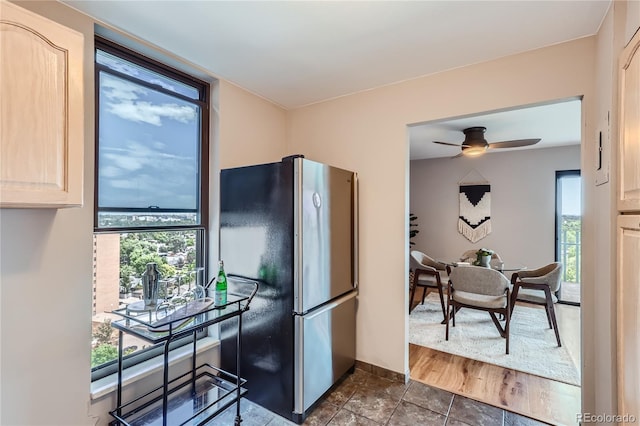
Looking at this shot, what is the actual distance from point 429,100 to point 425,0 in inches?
34.4

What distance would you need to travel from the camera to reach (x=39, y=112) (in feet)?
3.84

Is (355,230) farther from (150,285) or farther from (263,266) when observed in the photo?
(150,285)

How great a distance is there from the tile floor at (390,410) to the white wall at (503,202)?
12.1ft

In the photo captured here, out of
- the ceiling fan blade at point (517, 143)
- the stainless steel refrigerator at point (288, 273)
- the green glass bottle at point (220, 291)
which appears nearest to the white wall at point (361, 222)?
the stainless steel refrigerator at point (288, 273)

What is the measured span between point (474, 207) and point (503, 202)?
458 mm

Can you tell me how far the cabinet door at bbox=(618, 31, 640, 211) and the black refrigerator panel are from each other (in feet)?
5.27

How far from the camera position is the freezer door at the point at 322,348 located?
1867 mm

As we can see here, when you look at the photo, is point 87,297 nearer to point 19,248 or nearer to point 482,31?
point 19,248

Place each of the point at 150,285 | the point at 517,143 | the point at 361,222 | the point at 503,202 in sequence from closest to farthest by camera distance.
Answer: the point at 150,285 → the point at 361,222 → the point at 517,143 → the point at 503,202

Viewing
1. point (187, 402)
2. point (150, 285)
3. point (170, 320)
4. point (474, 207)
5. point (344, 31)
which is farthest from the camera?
point (474, 207)

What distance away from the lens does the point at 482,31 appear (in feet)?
5.65

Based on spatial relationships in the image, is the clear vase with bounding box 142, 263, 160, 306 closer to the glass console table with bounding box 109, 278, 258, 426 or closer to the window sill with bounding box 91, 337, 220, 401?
the glass console table with bounding box 109, 278, 258, 426

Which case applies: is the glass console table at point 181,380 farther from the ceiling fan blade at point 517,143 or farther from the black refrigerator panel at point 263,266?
the ceiling fan blade at point 517,143

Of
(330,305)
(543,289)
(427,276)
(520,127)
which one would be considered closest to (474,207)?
(520,127)
